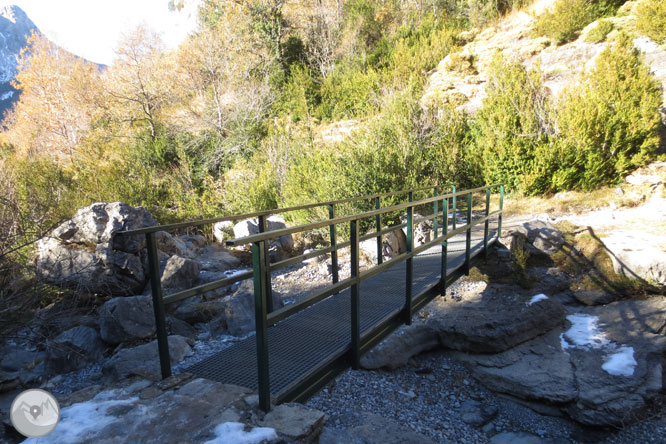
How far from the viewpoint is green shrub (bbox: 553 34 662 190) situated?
832 cm

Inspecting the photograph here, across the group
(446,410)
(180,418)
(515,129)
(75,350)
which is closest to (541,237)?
(446,410)

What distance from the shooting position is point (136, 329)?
463cm

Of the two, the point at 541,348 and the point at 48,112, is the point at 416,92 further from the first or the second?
the point at 48,112

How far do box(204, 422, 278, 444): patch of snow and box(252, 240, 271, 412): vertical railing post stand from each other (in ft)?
0.64

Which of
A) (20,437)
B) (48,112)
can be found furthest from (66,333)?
(48,112)

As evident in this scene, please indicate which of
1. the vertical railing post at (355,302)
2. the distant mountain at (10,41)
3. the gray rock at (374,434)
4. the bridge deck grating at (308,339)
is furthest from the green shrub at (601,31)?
the distant mountain at (10,41)

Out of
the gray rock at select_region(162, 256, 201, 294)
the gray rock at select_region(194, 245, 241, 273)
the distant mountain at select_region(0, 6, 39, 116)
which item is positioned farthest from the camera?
the distant mountain at select_region(0, 6, 39, 116)

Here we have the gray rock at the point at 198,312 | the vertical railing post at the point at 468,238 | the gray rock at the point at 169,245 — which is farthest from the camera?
the gray rock at the point at 169,245

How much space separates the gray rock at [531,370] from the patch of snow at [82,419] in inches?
159

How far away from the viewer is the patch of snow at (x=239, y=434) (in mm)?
1851

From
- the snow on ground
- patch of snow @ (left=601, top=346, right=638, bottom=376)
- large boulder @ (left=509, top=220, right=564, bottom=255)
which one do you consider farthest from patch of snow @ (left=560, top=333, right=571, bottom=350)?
large boulder @ (left=509, top=220, right=564, bottom=255)

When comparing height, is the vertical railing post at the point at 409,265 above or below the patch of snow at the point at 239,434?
above

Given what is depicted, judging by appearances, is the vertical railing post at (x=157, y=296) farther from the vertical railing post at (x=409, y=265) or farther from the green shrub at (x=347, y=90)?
the green shrub at (x=347, y=90)

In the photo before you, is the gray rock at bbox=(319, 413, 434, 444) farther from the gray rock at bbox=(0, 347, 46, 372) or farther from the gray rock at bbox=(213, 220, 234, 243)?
the gray rock at bbox=(213, 220, 234, 243)
